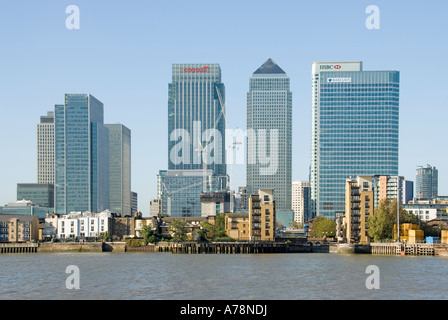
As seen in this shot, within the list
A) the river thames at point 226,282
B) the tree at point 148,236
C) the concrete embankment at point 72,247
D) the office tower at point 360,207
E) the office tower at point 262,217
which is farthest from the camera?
the office tower at point 262,217

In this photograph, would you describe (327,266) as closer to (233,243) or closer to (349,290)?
(349,290)

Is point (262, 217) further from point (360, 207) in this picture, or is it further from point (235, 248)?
point (360, 207)

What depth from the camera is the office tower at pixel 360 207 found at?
575ft

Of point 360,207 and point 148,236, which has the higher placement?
point 360,207


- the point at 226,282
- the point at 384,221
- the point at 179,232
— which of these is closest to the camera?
the point at 226,282

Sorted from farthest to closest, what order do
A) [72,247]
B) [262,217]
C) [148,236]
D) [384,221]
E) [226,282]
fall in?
[262,217], [148,236], [72,247], [384,221], [226,282]

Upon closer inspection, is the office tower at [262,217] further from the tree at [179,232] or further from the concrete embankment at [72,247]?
the concrete embankment at [72,247]

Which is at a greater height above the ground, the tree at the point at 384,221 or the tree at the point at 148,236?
the tree at the point at 384,221

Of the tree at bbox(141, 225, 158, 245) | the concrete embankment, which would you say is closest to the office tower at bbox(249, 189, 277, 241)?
the tree at bbox(141, 225, 158, 245)

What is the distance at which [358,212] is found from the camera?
176 m

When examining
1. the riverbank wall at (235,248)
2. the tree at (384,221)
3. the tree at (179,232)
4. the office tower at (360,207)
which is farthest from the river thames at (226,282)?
the tree at (179,232)

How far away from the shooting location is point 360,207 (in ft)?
577

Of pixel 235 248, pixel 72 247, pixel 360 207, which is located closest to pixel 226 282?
pixel 235 248
